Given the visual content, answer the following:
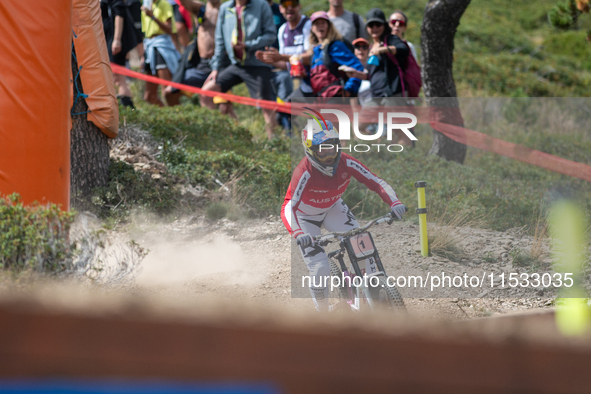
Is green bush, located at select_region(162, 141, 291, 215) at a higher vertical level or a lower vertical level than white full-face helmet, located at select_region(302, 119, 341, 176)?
lower

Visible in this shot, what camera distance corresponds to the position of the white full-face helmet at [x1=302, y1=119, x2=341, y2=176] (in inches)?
153

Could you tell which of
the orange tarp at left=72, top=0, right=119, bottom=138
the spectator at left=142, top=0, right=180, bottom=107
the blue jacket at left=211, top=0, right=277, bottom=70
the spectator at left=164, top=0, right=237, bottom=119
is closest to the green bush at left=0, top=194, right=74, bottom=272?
the orange tarp at left=72, top=0, right=119, bottom=138

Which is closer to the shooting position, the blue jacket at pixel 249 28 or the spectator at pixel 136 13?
the blue jacket at pixel 249 28

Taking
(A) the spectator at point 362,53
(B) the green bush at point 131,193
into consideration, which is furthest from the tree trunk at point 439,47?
(B) the green bush at point 131,193

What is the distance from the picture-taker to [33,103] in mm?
3980

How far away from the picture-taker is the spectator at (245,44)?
27.0 ft

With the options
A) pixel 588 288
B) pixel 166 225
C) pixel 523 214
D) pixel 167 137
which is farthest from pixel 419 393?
pixel 167 137

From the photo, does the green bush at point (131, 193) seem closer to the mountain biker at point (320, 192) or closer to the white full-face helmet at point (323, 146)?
the mountain biker at point (320, 192)

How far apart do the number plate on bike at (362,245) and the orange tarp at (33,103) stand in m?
2.12

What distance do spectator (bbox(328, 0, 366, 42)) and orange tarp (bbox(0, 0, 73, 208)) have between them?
4.71 metres

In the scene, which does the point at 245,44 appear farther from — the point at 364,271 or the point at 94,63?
the point at 364,271

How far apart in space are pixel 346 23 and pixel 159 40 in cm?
312

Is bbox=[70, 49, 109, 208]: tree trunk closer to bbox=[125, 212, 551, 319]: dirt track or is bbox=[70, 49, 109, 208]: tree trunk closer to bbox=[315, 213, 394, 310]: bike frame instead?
bbox=[125, 212, 551, 319]: dirt track

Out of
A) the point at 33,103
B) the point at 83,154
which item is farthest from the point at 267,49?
the point at 33,103
